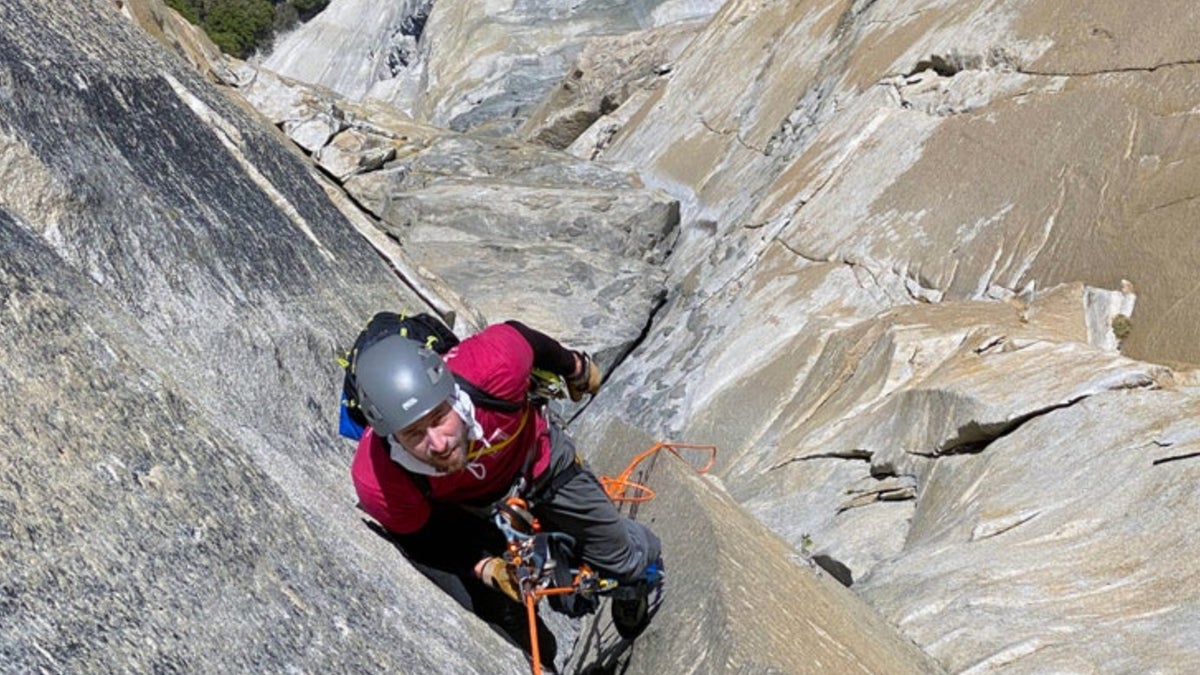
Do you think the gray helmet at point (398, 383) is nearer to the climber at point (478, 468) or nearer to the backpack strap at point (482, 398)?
the climber at point (478, 468)

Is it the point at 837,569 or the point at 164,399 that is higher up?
the point at 164,399

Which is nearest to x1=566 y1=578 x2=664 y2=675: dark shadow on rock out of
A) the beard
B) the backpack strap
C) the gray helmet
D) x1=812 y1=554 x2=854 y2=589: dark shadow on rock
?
the backpack strap

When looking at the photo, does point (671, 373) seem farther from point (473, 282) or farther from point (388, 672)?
point (388, 672)

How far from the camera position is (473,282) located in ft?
52.7

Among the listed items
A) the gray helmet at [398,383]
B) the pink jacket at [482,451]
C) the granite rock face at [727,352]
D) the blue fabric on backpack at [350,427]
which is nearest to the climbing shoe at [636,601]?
the granite rock face at [727,352]

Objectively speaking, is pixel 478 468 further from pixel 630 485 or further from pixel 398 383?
pixel 630 485

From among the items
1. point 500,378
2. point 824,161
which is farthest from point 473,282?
point 500,378

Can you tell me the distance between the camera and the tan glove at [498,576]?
5770 mm

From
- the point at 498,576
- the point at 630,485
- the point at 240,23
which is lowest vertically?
the point at 630,485

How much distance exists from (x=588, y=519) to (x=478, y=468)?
0.70 m

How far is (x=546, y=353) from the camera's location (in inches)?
223

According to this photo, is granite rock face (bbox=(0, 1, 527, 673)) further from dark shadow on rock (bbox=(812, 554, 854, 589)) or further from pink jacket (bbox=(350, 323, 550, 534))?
dark shadow on rock (bbox=(812, 554, 854, 589))

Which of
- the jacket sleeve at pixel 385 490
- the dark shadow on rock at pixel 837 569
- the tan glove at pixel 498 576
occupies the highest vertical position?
the jacket sleeve at pixel 385 490

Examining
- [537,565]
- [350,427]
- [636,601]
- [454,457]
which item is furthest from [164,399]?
[636,601]
